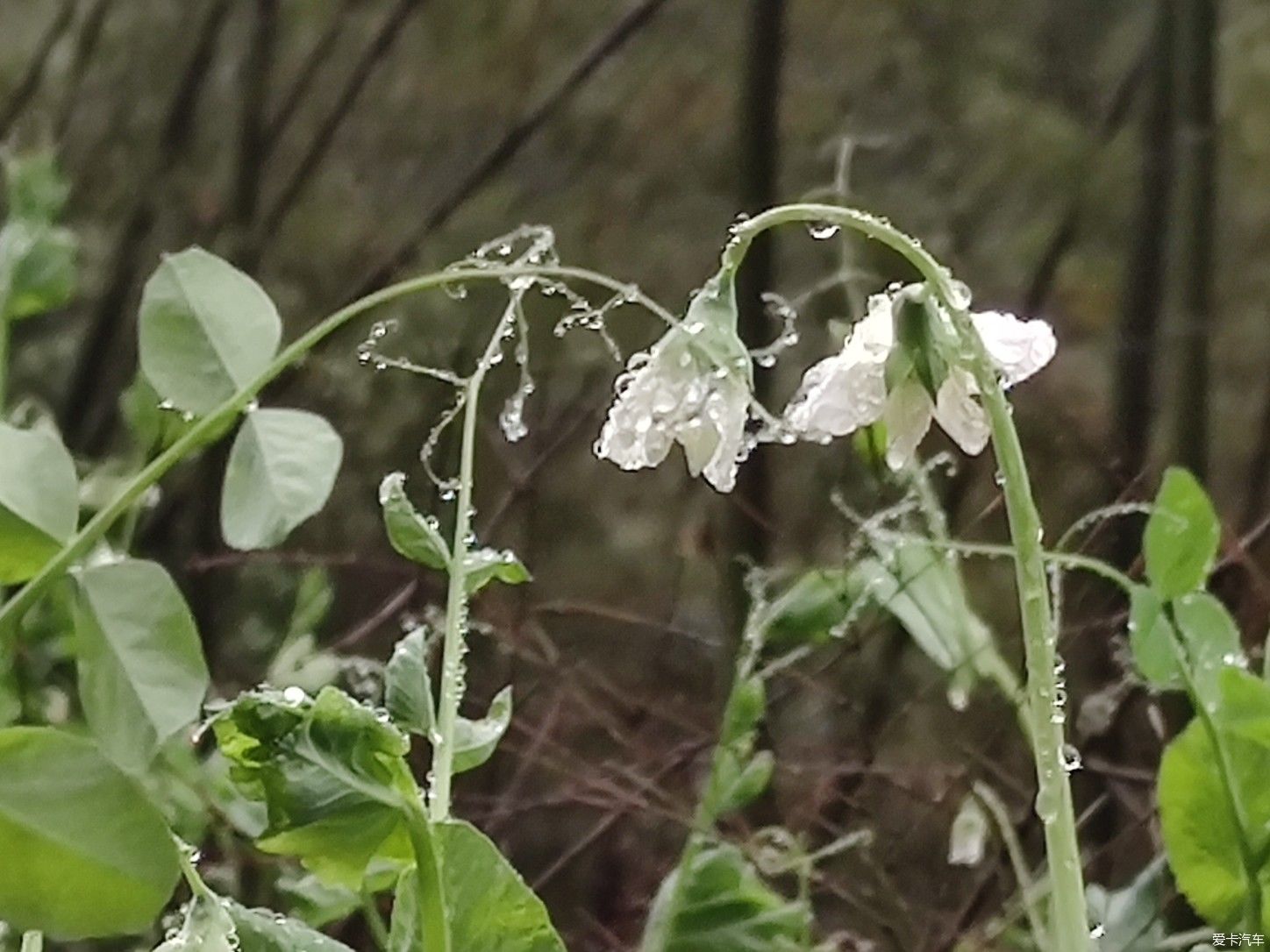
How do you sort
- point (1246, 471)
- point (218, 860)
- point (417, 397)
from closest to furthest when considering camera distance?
1. point (218, 860)
2. point (1246, 471)
3. point (417, 397)

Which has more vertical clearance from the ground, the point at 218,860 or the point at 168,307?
the point at 168,307

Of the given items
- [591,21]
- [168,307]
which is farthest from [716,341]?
[591,21]

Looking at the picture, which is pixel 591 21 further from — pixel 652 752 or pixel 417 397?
pixel 652 752

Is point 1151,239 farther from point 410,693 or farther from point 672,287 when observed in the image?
point 410,693

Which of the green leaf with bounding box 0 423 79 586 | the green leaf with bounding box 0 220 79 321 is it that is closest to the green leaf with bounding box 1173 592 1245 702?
the green leaf with bounding box 0 423 79 586

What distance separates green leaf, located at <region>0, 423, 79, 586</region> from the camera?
0.83 ft

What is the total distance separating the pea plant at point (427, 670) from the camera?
204mm

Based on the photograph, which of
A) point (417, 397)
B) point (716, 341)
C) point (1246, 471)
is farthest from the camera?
point (417, 397)

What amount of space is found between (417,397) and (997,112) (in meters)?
0.34

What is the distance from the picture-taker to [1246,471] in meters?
0.66

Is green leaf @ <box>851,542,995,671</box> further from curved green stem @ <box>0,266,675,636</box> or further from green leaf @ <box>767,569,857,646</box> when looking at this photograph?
curved green stem @ <box>0,266,675,636</box>

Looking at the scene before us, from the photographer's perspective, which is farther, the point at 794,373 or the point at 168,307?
the point at 794,373

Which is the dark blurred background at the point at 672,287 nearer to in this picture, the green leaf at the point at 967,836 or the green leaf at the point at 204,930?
the green leaf at the point at 967,836

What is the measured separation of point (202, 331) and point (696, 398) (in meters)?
0.11
